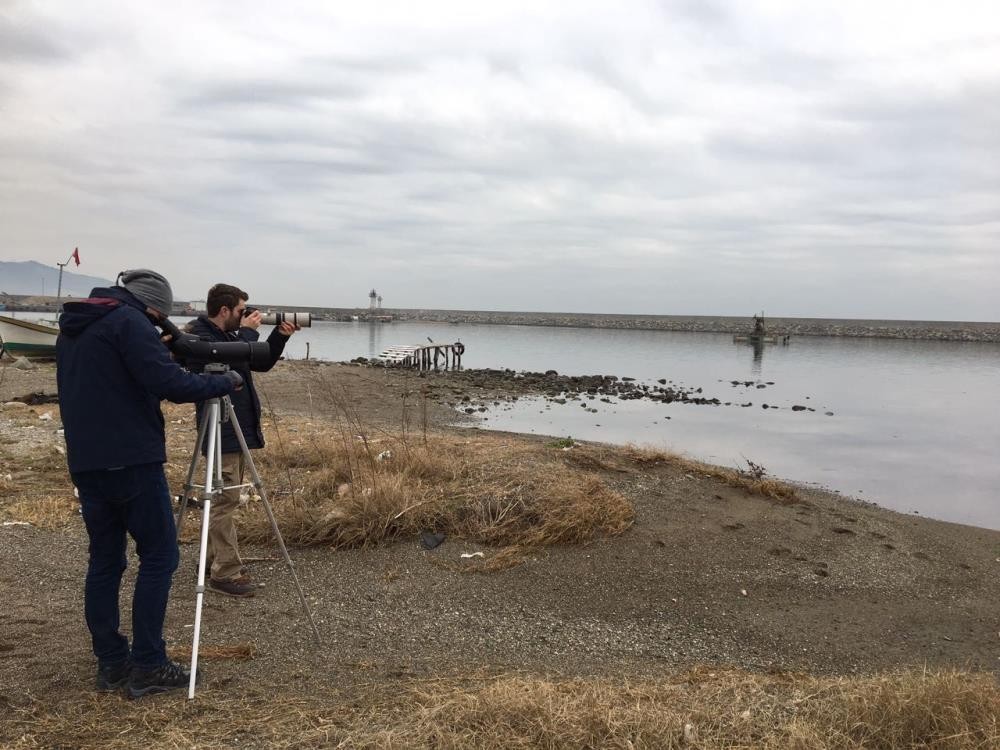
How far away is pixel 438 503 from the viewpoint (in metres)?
6.48

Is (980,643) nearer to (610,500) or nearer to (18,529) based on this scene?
(610,500)

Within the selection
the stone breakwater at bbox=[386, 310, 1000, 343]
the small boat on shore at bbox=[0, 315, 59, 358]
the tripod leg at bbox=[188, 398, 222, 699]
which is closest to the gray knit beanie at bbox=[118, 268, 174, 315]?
the tripod leg at bbox=[188, 398, 222, 699]

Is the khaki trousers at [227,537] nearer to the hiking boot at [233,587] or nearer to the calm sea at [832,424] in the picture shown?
the hiking boot at [233,587]

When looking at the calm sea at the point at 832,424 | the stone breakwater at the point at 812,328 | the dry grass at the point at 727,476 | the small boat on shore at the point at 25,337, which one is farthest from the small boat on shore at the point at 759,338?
Result: the dry grass at the point at 727,476

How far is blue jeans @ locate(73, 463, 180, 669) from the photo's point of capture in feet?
10.7

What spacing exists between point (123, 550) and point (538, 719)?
7.19 ft

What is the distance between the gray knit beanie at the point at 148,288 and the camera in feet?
11.0

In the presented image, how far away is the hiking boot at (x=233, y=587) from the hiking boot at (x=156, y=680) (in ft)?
4.31

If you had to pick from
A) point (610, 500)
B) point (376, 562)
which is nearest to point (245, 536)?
point (376, 562)

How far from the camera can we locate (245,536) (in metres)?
5.95

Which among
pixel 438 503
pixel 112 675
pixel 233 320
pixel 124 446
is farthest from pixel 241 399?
pixel 438 503

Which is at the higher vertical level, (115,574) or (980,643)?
(115,574)

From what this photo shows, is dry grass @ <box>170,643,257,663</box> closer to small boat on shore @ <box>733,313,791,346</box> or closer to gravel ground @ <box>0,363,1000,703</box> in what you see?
gravel ground @ <box>0,363,1000,703</box>

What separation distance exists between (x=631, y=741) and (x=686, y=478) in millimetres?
5615
